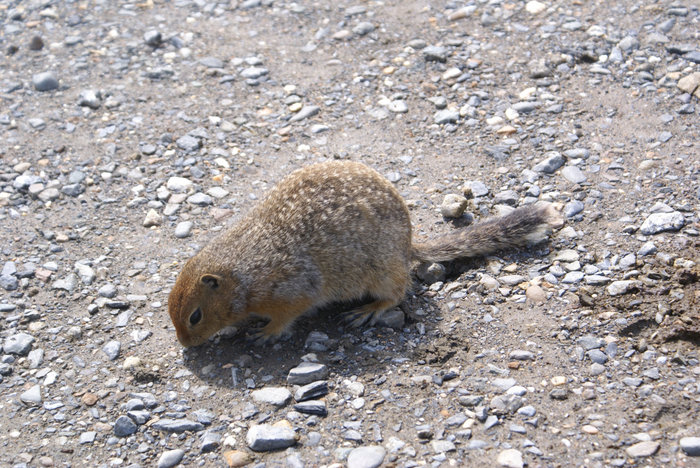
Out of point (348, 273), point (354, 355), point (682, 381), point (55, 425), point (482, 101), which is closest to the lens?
point (682, 381)

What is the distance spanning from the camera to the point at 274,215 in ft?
17.5

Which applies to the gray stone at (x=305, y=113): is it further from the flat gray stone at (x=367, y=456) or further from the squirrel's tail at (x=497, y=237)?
the flat gray stone at (x=367, y=456)

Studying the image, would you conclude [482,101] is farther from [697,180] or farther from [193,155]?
[193,155]

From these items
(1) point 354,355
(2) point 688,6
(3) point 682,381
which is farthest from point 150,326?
(2) point 688,6

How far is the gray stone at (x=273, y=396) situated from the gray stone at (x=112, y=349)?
1102 millimetres

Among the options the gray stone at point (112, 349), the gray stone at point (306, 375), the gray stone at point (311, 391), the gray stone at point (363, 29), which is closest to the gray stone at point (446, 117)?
the gray stone at point (363, 29)

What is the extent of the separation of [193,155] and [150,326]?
231 centimetres

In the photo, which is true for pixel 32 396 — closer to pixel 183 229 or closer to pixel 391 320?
pixel 183 229

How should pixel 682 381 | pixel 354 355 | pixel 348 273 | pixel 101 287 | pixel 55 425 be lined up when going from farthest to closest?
pixel 101 287 < pixel 348 273 < pixel 354 355 < pixel 55 425 < pixel 682 381

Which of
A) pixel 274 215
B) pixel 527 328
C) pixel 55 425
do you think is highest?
pixel 274 215

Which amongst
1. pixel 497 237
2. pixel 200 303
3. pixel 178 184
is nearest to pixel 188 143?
pixel 178 184

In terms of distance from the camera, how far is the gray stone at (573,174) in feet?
20.5

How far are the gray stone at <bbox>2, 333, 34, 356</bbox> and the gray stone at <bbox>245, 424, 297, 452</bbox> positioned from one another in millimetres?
1946

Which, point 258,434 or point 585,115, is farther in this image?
point 585,115
